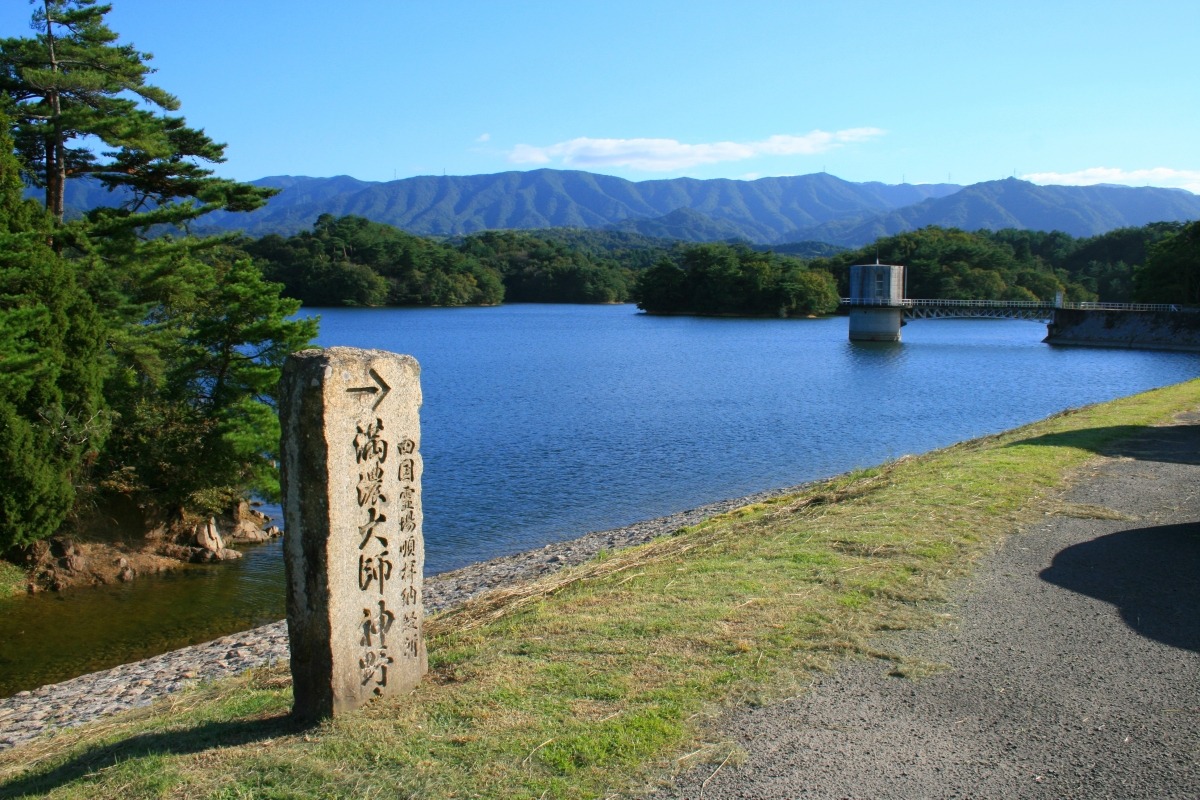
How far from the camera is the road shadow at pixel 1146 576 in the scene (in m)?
6.75

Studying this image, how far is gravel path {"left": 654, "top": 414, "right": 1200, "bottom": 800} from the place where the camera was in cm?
454

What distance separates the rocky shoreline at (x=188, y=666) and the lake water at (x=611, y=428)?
1.32m

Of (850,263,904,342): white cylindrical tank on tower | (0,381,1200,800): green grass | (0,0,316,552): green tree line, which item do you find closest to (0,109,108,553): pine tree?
(0,0,316,552): green tree line

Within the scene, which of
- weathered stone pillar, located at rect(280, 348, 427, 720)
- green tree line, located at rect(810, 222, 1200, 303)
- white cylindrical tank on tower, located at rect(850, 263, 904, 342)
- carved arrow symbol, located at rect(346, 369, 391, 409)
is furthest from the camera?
green tree line, located at rect(810, 222, 1200, 303)

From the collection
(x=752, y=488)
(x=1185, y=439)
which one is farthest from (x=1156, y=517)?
(x=752, y=488)

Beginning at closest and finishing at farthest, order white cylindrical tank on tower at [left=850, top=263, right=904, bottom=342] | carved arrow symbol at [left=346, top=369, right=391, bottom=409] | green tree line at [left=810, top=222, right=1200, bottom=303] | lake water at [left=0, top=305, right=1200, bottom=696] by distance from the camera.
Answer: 1. carved arrow symbol at [left=346, top=369, right=391, bottom=409]
2. lake water at [left=0, top=305, right=1200, bottom=696]
3. white cylindrical tank on tower at [left=850, top=263, right=904, bottom=342]
4. green tree line at [left=810, top=222, right=1200, bottom=303]

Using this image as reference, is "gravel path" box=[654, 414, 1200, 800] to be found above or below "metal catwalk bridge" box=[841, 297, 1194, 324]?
below

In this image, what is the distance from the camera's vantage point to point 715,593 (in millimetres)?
7621

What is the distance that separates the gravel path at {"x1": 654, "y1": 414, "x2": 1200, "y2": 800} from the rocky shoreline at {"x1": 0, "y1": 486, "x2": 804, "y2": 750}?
680 cm

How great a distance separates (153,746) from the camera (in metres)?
5.50

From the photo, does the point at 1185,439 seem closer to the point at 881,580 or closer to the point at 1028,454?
the point at 1028,454

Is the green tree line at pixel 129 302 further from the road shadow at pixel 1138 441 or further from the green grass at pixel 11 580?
the road shadow at pixel 1138 441

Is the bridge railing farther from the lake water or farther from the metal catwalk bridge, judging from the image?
the lake water

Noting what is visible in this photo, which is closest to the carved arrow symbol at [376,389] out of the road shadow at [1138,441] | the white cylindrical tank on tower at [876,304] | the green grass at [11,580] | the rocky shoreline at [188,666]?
the rocky shoreline at [188,666]
